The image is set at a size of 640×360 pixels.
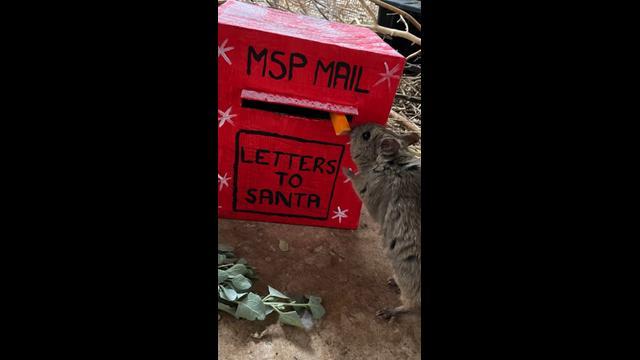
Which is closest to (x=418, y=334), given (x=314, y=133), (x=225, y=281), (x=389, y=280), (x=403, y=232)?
(x=389, y=280)

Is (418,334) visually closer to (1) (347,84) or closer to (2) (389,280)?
(2) (389,280)

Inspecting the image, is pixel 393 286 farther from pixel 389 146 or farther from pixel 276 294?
pixel 389 146

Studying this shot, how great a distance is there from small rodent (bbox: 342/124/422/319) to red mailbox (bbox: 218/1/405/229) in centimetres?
12

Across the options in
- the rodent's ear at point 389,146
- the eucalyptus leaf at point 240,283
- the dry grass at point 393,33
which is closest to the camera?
the eucalyptus leaf at point 240,283

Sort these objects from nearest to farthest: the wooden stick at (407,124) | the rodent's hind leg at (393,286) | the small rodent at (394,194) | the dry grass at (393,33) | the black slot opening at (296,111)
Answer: the small rodent at (394,194) → the black slot opening at (296,111) → the rodent's hind leg at (393,286) → the wooden stick at (407,124) → the dry grass at (393,33)

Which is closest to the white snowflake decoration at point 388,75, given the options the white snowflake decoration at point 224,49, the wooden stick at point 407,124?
the white snowflake decoration at point 224,49

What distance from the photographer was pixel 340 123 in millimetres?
1840

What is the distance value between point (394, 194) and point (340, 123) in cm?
43

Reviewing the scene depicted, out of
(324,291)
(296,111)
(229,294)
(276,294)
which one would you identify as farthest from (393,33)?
(229,294)

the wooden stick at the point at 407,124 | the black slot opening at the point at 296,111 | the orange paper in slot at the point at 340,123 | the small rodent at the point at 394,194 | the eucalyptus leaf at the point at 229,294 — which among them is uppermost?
the orange paper in slot at the point at 340,123

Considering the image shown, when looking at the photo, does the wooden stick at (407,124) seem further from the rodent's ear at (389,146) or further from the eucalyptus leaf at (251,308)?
the eucalyptus leaf at (251,308)

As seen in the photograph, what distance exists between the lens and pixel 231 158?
6.72ft

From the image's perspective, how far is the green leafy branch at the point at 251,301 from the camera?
1.69 meters

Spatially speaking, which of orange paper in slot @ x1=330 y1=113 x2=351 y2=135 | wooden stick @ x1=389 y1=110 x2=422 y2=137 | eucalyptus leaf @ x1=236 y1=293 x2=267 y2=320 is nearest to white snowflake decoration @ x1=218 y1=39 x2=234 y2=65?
orange paper in slot @ x1=330 y1=113 x2=351 y2=135
